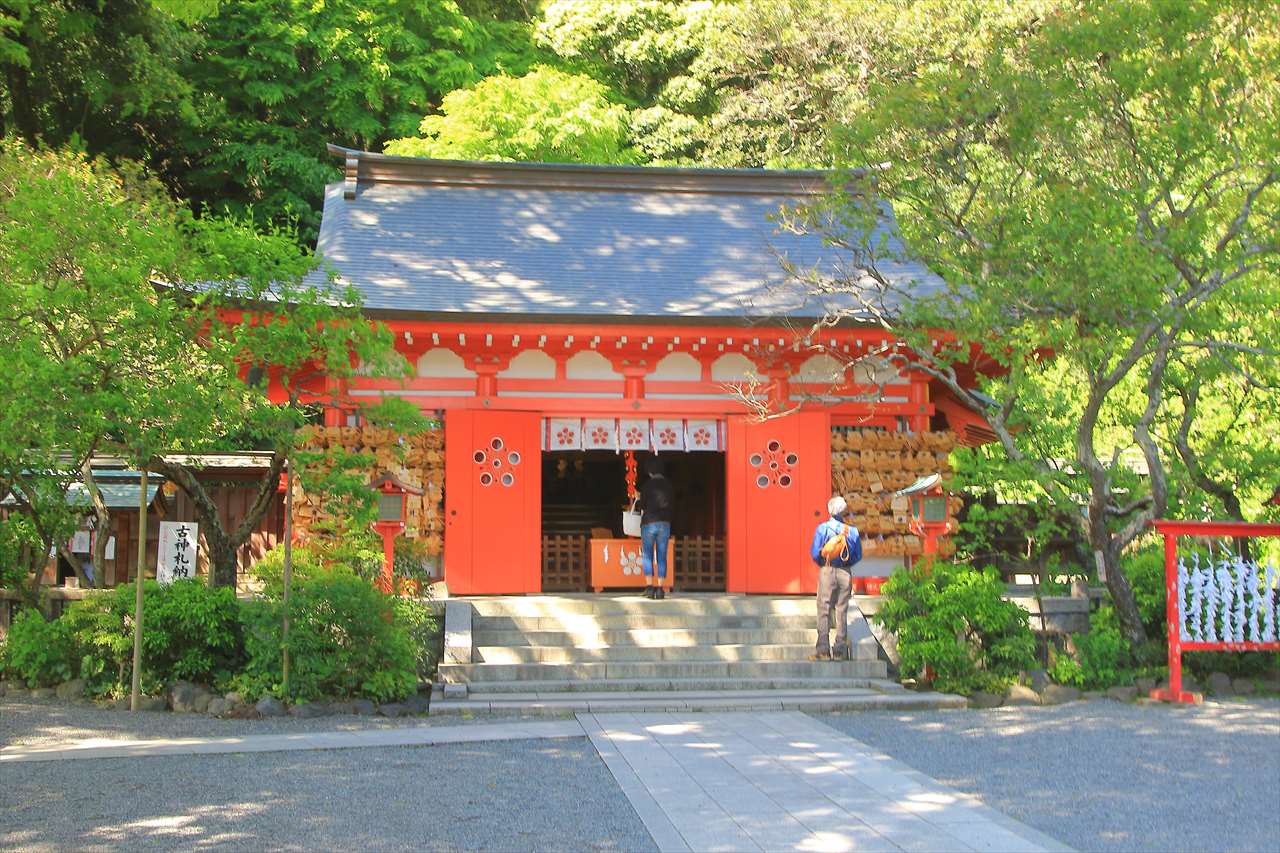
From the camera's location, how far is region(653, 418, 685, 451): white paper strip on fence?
1377 centimetres

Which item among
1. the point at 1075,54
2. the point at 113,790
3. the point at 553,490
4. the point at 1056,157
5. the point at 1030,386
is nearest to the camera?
the point at 113,790

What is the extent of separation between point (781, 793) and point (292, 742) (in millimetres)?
3803

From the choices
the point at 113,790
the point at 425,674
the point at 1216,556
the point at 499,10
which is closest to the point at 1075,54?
the point at 1216,556

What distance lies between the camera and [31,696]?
1027cm

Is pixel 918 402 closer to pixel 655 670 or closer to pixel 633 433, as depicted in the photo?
pixel 633 433

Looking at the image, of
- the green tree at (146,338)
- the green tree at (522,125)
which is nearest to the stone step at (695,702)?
the green tree at (146,338)

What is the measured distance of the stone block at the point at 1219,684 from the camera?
10.7 meters

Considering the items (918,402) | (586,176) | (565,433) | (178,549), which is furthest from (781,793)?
(586,176)

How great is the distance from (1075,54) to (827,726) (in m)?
6.27

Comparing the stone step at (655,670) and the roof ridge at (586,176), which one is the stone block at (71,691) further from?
the roof ridge at (586,176)

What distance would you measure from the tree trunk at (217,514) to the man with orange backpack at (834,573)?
5270 millimetres

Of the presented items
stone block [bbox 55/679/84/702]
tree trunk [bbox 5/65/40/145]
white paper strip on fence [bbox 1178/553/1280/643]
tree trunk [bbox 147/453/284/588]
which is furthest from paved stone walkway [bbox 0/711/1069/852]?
tree trunk [bbox 5/65/40/145]

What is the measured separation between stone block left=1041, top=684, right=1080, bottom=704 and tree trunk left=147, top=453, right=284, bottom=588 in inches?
296

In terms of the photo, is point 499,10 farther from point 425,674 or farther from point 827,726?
point 827,726
